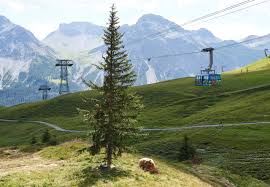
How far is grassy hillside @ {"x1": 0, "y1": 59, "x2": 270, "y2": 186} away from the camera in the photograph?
67250 mm

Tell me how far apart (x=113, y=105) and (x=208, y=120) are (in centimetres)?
7432

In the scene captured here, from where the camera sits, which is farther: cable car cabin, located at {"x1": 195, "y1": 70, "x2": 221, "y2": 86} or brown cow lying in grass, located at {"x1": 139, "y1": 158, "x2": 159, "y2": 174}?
cable car cabin, located at {"x1": 195, "y1": 70, "x2": 221, "y2": 86}

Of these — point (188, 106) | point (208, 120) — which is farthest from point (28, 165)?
point (188, 106)

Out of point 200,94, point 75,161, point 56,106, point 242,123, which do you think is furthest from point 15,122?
point 75,161

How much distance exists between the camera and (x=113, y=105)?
46.0 meters

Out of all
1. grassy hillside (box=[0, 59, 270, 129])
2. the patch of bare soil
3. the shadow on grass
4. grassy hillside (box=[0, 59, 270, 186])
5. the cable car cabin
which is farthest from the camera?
the cable car cabin

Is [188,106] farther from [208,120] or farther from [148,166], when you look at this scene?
[148,166]

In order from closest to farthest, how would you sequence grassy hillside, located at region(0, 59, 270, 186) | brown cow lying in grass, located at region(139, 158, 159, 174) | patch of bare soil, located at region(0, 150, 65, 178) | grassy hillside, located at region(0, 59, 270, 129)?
1. patch of bare soil, located at region(0, 150, 65, 178)
2. brown cow lying in grass, located at region(139, 158, 159, 174)
3. grassy hillside, located at region(0, 59, 270, 186)
4. grassy hillside, located at region(0, 59, 270, 129)

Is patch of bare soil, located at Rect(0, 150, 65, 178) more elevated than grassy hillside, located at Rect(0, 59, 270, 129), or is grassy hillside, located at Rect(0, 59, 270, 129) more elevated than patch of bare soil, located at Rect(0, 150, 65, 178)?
grassy hillside, located at Rect(0, 59, 270, 129)

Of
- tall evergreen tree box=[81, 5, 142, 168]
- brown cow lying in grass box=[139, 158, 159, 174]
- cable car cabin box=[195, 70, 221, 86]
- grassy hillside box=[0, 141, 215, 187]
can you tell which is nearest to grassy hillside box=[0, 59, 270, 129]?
cable car cabin box=[195, 70, 221, 86]

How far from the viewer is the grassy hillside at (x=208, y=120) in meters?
67.2

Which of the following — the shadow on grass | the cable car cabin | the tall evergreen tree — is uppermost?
the cable car cabin

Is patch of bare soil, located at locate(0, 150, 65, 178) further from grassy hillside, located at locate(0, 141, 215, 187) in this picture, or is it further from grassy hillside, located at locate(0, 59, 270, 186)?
grassy hillside, located at locate(0, 59, 270, 186)

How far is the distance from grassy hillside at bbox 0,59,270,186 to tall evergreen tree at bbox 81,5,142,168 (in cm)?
1625
